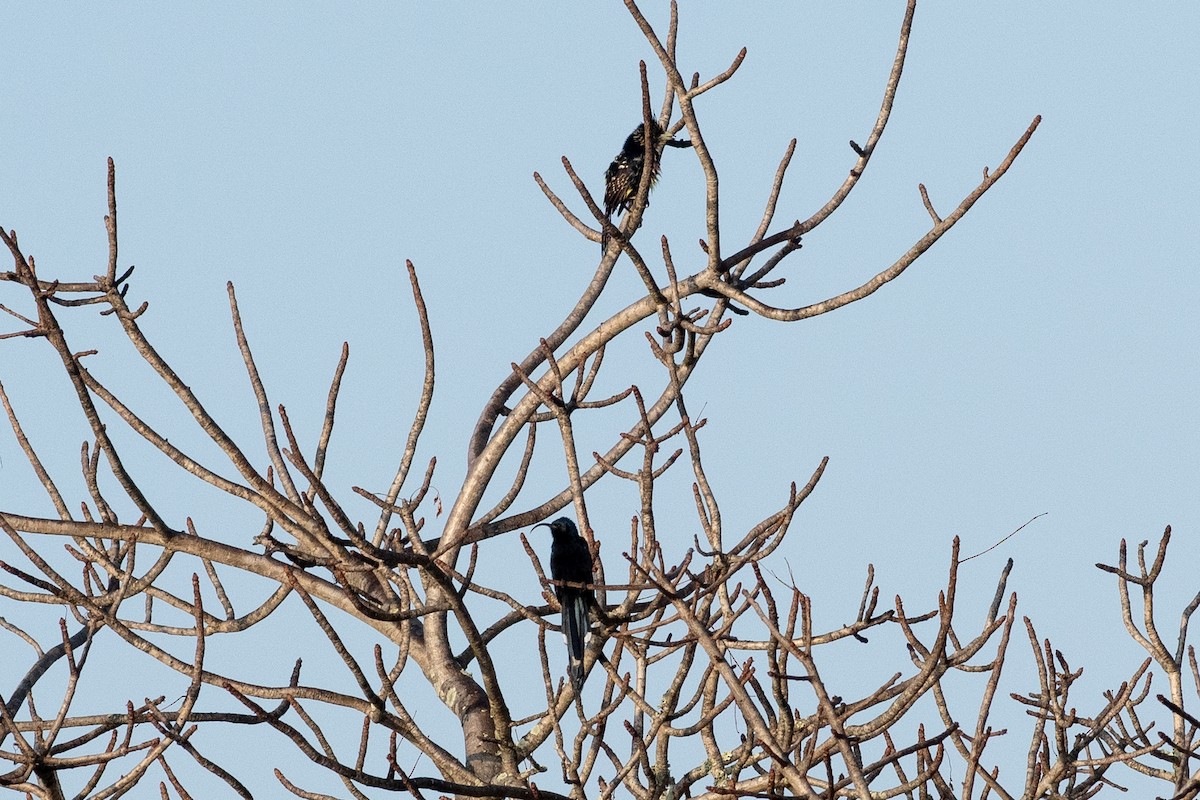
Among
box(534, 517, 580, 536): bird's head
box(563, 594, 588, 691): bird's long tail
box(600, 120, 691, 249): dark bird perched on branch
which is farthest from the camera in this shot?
box(600, 120, 691, 249): dark bird perched on branch

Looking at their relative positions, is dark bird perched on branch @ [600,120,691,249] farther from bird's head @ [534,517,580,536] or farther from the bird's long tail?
the bird's long tail

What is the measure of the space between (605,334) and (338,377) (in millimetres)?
1005

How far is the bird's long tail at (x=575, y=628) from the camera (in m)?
4.33

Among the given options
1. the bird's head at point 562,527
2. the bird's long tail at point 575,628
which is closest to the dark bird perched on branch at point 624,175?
the bird's head at point 562,527

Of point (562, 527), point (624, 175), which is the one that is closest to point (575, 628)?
point (562, 527)

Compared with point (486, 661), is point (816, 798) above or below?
below

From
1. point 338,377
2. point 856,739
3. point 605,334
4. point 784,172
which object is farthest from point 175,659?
point 784,172

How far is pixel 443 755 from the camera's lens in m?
4.24

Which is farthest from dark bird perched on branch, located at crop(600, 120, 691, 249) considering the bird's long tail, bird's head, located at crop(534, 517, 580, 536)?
the bird's long tail

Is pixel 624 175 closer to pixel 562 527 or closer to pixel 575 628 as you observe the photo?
pixel 562 527

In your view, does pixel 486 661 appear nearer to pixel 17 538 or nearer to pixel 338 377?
pixel 338 377

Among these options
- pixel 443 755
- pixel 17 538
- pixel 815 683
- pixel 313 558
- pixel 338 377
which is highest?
pixel 338 377

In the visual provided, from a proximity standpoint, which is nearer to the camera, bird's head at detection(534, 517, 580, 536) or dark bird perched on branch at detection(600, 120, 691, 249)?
bird's head at detection(534, 517, 580, 536)

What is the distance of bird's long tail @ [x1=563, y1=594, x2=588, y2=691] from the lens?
4.33m
